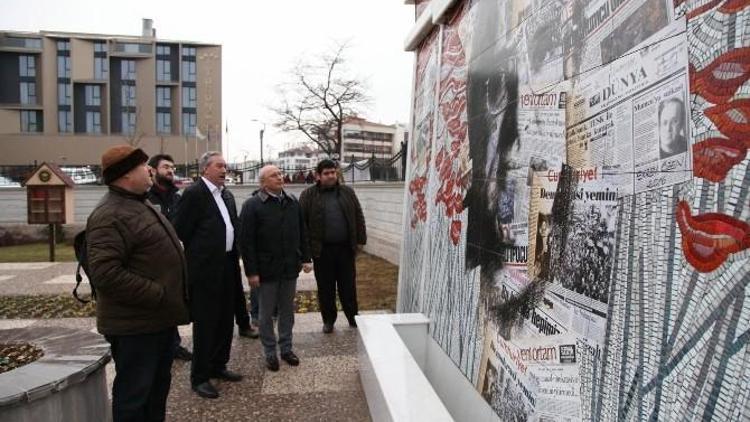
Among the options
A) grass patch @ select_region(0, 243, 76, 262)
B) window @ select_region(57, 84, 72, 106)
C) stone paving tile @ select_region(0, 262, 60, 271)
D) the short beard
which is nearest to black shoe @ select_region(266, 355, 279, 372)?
the short beard

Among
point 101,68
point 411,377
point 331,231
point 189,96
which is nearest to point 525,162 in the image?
point 411,377

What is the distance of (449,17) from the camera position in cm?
392

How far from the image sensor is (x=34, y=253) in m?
14.6

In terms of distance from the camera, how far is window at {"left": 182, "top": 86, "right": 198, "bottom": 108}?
5462 centimetres

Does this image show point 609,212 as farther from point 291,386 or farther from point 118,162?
point 291,386

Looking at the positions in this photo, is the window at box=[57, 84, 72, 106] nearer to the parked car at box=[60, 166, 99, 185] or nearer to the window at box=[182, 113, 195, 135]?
the window at box=[182, 113, 195, 135]

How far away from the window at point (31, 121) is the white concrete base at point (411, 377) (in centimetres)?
5860

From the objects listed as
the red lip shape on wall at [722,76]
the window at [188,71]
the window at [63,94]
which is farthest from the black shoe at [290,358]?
the window at [63,94]

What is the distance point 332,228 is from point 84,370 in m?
3.05

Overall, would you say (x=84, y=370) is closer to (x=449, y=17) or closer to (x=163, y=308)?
(x=163, y=308)

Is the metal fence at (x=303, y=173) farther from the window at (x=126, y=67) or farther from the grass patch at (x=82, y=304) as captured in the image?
the window at (x=126, y=67)

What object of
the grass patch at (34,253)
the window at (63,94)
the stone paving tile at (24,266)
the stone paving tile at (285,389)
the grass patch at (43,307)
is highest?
the window at (63,94)

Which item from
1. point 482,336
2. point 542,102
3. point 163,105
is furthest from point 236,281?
point 163,105

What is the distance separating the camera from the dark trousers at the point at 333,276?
5.94 metres
